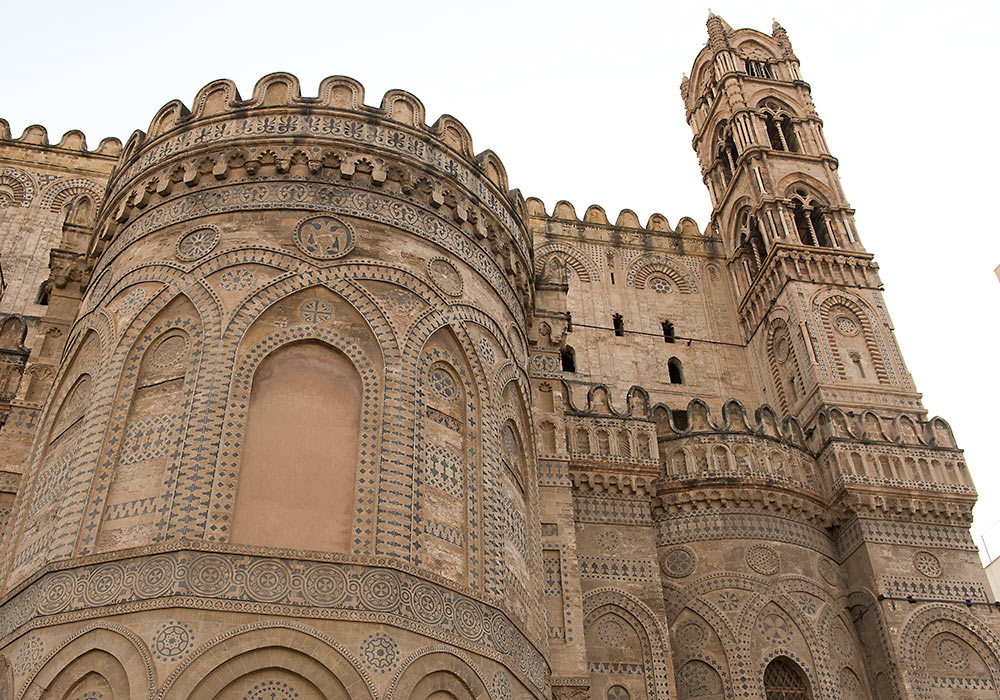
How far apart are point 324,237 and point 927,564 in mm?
10226

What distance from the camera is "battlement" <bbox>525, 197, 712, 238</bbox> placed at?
2058cm

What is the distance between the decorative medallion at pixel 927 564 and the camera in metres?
13.8

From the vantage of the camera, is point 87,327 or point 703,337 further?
point 703,337

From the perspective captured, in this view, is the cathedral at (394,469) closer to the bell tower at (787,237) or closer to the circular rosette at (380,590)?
the circular rosette at (380,590)

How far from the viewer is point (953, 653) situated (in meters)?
13.1

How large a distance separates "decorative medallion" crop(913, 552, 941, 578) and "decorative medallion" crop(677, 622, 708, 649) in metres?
3.64

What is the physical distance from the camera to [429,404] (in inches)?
340

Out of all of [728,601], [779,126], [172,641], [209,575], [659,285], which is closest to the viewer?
[172,641]

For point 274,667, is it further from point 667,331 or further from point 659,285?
point 659,285

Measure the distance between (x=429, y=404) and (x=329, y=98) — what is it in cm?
385

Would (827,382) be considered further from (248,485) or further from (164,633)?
(164,633)

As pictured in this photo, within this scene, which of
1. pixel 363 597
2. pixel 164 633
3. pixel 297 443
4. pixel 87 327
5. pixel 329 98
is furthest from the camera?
pixel 329 98

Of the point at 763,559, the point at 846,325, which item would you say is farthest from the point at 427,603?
the point at 846,325

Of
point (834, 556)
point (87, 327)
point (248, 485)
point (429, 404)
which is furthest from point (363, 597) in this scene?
point (834, 556)
